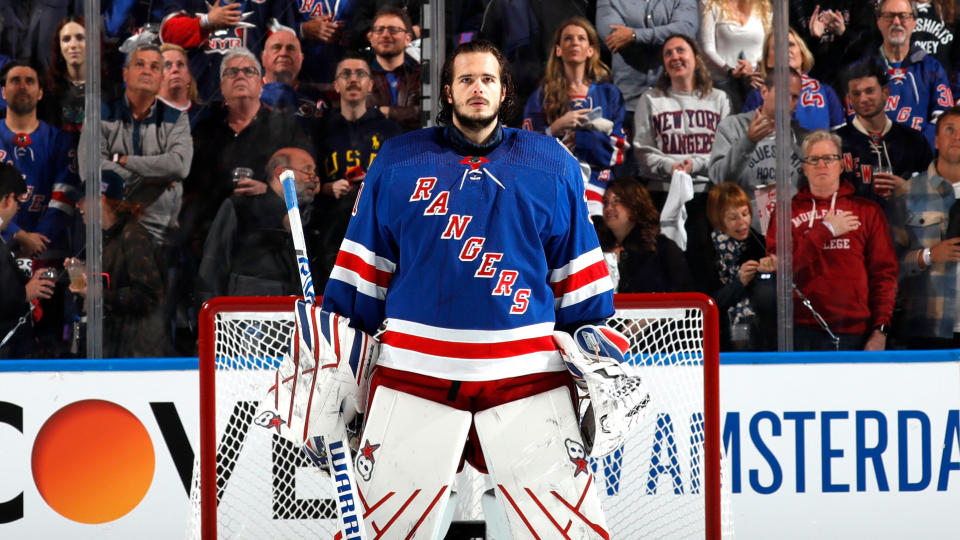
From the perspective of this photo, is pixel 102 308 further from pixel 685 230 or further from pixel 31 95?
pixel 685 230

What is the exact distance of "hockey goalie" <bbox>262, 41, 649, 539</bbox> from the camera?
2.04 meters

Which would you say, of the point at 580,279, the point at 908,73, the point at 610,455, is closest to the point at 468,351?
the point at 580,279

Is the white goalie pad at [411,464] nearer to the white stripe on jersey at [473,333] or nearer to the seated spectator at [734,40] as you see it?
the white stripe on jersey at [473,333]

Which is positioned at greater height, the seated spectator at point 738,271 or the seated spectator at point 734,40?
the seated spectator at point 734,40

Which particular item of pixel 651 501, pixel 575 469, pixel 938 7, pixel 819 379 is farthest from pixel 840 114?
pixel 575 469

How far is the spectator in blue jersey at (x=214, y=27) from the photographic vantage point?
141 inches

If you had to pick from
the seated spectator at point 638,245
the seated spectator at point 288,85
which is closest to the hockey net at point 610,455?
the seated spectator at point 638,245

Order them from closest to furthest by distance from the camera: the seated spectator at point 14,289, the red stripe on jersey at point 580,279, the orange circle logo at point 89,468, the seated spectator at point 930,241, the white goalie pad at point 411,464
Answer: the white goalie pad at point 411,464 → the red stripe on jersey at point 580,279 → the orange circle logo at point 89,468 → the seated spectator at point 14,289 → the seated spectator at point 930,241

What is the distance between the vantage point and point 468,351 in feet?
6.73

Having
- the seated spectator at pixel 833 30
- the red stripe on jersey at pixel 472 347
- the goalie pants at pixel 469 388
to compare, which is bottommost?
the goalie pants at pixel 469 388

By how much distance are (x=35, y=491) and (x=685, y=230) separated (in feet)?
7.34

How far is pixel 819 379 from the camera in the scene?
3234 millimetres

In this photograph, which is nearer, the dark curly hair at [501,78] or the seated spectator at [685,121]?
the dark curly hair at [501,78]

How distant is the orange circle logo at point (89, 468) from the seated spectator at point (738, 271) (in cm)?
190
